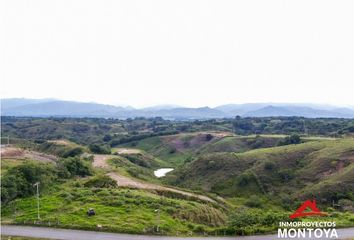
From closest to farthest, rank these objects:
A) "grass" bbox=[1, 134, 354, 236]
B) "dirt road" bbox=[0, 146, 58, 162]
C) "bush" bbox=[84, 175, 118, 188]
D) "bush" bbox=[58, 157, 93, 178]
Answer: "grass" bbox=[1, 134, 354, 236] → "bush" bbox=[84, 175, 118, 188] → "bush" bbox=[58, 157, 93, 178] → "dirt road" bbox=[0, 146, 58, 162]

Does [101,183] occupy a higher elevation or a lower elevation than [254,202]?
higher

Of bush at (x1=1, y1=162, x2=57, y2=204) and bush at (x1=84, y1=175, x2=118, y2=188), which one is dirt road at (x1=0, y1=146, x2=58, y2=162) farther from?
bush at (x1=84, y1=175, x2=118, y2=188)

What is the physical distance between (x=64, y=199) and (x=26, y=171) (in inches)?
347

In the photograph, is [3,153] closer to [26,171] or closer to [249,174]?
[26,171]

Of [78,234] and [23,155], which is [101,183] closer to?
[78,234]

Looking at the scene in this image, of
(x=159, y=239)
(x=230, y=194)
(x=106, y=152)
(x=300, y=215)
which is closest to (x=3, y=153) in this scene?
(x=106, y=152)

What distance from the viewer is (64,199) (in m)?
50.8

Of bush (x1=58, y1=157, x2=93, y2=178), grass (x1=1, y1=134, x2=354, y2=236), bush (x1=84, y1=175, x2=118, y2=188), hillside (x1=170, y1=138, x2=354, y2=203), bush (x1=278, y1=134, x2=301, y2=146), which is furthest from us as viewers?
bush (x1=278, y1=134, x2=301, y2=146)

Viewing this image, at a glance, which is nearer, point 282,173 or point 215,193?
point 215,193

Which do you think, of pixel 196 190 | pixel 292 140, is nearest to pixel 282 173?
pixel 196 190

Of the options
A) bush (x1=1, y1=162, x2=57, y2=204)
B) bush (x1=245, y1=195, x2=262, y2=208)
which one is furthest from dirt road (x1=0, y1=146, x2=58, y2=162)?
bush (x1=245, y1=195, x2=262, y2=208)

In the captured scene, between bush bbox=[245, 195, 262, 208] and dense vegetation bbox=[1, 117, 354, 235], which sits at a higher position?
dense vegetation bbox=[1, 117, 354, 235]

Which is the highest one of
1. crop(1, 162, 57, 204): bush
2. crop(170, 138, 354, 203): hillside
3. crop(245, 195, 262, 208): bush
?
crop(1, 162, 57, 204): bush

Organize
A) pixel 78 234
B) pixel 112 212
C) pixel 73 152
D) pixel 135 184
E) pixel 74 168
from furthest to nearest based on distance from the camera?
pixel 73 152 < pixel 74 168 < pixel 135 184 < pixel 112 212 < pixel 78 234
